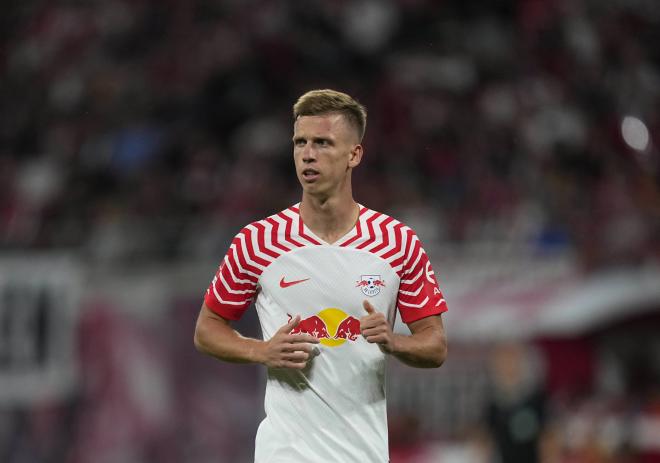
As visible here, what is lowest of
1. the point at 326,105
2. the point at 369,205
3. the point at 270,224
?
the point at 270,224

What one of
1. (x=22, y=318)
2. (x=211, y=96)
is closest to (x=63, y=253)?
(x=22, y=318)

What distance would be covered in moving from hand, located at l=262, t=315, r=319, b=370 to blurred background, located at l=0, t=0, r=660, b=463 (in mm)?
4800

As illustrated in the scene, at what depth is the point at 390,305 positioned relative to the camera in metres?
4.56

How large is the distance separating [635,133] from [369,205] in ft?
7.99

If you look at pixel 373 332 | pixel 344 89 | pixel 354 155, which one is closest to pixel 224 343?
pixel 373 332

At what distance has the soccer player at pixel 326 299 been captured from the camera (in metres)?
4.44

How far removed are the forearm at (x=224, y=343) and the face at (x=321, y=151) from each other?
55cm

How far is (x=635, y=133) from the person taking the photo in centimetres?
1170

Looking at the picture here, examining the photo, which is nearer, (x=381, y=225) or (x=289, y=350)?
(x=289, y=350)

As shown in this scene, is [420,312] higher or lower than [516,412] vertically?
higher

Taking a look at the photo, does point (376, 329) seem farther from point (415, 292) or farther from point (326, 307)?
point (415, 292)

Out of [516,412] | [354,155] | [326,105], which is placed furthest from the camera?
[516,412]

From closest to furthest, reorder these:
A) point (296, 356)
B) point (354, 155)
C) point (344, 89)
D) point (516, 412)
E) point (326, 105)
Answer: point (296, 356) → point (326, 105) → point (354, 155) → point (516, 412) → point (344, 89)

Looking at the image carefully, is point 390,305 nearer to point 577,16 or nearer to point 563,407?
point 563,407
